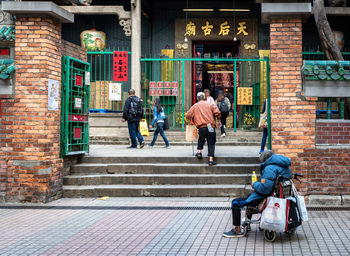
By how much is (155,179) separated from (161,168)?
0.40m

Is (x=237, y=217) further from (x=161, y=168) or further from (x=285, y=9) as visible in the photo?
(x=285, y=9)

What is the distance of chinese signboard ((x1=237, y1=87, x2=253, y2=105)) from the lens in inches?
637

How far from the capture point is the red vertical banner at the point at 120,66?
52.3ft

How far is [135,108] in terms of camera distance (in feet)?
44.3

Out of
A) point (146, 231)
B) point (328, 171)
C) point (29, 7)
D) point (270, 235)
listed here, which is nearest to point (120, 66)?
point (29, 7)

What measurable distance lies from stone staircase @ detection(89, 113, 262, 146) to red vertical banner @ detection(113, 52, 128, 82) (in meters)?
1.34

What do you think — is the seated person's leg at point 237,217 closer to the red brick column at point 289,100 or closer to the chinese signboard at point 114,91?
the red brick column at point 289,100

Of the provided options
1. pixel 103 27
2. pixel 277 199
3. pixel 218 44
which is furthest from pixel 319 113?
pixel 103 27

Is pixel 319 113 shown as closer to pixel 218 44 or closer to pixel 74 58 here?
pixel 74 58

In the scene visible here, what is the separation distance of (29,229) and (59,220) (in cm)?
68

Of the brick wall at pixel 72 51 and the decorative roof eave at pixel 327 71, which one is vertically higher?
the brick wall at pixel 72 51

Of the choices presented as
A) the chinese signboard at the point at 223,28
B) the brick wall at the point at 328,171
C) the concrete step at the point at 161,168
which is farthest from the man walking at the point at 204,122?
the chinese signboard at the point at 223,28

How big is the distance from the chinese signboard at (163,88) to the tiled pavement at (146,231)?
25.8ft

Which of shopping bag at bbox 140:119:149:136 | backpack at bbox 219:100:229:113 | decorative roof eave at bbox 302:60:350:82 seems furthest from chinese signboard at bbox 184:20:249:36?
decorative roof eave at bbox 302:60:350:82
